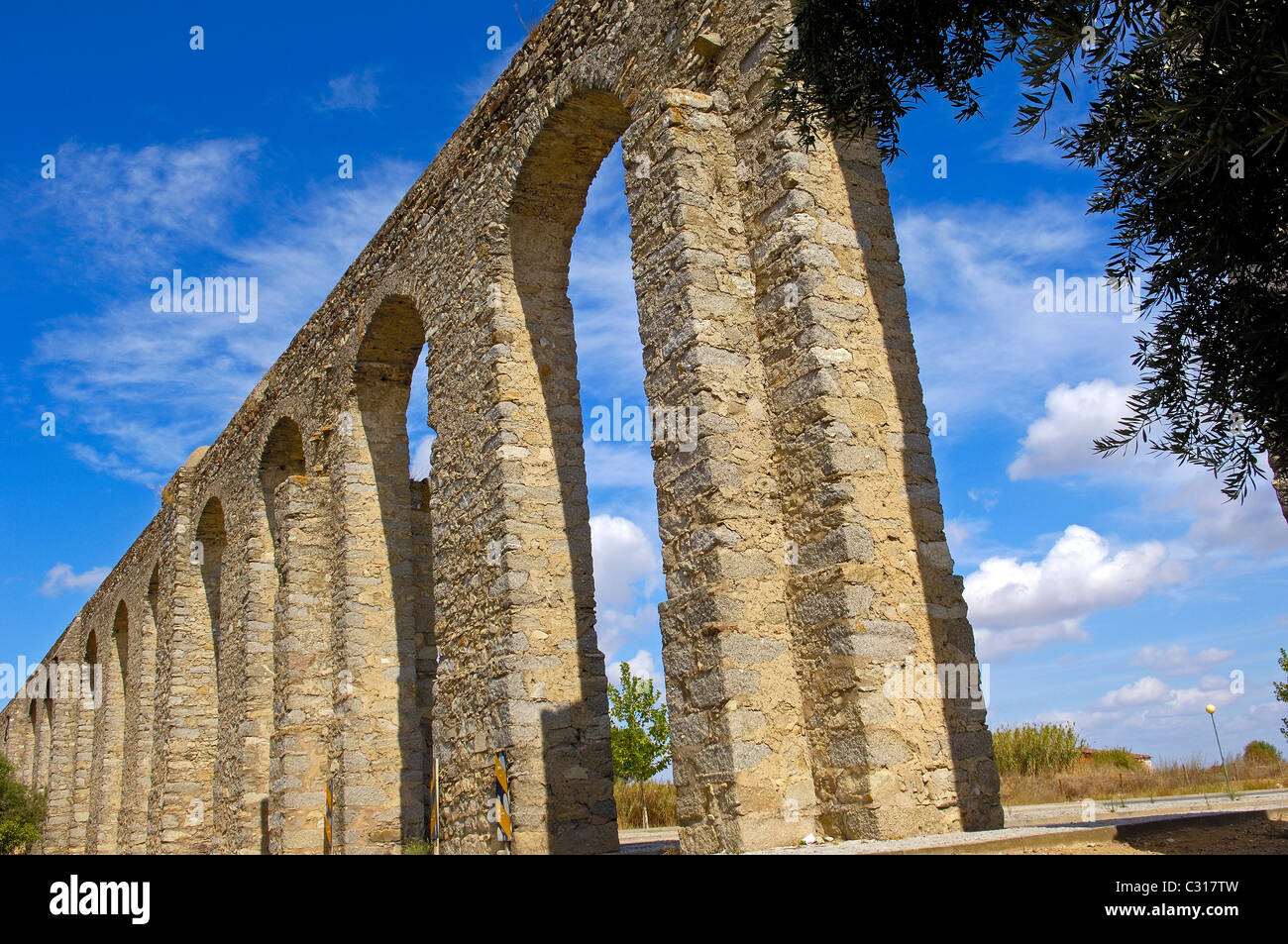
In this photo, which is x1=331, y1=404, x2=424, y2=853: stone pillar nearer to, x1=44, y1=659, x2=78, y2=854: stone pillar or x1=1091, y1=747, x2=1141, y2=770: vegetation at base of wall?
x1=1091, y1=747, x2=1141, y2=770: vegetation at base of wall

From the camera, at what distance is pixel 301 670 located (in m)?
13.4

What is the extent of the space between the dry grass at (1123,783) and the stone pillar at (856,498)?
28.5ft

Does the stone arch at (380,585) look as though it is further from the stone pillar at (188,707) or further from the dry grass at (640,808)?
the dry grass at (640,808)

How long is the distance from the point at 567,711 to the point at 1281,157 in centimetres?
666

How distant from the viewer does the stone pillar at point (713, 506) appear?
19.0 ft

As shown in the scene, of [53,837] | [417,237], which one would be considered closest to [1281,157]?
[417,237]

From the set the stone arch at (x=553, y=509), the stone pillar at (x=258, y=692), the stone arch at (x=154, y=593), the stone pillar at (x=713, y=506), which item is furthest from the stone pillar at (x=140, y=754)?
the stone pillar at (x=713, y=506)

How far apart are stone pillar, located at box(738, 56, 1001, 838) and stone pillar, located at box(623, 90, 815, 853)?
0.46ft

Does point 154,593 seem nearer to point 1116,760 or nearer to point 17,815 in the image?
point 17,815

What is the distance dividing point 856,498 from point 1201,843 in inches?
95.6

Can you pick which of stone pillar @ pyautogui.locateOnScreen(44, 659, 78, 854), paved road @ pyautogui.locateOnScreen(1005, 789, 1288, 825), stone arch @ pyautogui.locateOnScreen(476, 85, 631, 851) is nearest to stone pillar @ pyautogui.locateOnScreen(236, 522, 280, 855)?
stone arch @ pyautogui.locateOnScreen(476, 85, 631, 851)

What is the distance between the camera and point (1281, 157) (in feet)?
14.1

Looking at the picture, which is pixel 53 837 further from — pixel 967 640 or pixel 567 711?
pixel 967 640

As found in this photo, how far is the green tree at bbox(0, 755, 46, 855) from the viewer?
2489 centimetres
